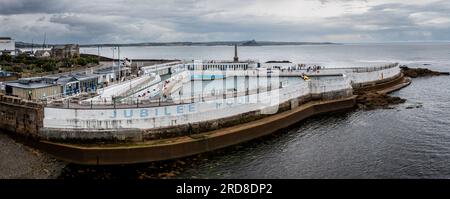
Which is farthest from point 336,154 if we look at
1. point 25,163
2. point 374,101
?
point 374,101

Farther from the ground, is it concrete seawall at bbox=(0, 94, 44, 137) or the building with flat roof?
the building with flat roof

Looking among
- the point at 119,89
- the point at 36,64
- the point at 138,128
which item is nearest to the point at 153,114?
the point at 138,128

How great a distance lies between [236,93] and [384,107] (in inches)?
724

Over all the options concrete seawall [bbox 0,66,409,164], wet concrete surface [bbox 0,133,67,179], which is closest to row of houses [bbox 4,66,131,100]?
concrete seawall [bbox 0,66,409,164]

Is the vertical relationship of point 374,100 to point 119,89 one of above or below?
below

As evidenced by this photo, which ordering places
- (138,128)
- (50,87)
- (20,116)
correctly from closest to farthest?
(138,128)
(20,116)
(50,87)

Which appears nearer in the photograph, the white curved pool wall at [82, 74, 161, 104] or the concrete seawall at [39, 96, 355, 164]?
the concrete seawall at [39, 96, 355, 164]

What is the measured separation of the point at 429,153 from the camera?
26609 mm

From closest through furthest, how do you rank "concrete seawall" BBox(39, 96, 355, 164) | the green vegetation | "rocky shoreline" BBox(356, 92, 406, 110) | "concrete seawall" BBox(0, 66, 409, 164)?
"concrete seawall" BBox(39, 96, 355, 164)
"concrete seawall" BBox(0, 66, 409, 164)
"rocky shoreline" BBox(356, 92, 406, 110)
the green vegetation

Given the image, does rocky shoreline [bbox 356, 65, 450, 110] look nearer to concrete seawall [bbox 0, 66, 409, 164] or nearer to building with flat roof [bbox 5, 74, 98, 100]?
concrete seawall [bbox 0, 66, 409, 164]

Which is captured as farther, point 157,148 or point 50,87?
point 50,87

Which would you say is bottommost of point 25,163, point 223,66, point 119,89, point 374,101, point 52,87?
point 25,163

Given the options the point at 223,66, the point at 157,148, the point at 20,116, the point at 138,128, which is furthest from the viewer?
the point at 223,66

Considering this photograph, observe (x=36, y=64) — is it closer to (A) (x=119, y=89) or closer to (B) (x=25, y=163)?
(A) (x=119, y=89)
